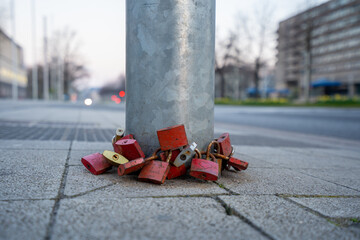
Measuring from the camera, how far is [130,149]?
2.27 meters

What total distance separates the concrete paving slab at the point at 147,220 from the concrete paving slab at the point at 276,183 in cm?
52

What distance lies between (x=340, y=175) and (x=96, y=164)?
2.22m

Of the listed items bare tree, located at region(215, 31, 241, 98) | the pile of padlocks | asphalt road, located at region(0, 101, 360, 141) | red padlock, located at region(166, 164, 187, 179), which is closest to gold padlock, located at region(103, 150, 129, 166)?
the pile of padlocks

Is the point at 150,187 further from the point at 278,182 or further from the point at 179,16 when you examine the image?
the point at 179,16

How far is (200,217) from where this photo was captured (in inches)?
61.4

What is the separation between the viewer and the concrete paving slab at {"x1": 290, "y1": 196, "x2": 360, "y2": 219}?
173 centimetres

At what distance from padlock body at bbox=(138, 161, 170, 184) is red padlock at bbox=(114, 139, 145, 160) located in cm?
12

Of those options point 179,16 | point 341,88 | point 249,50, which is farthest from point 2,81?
point 341,88

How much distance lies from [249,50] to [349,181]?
131ft

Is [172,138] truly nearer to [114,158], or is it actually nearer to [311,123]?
[114,158]

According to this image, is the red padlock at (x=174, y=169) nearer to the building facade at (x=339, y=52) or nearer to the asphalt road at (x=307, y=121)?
the asphalt road at (x=307, y=121)

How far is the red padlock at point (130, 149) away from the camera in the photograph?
7.39 feet

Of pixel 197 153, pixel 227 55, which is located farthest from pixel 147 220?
pixel 227 55

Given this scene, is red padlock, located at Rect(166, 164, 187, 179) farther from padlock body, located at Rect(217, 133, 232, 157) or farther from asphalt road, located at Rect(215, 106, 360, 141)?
asphalt road, located at Rect(215, 106, 360, 141)
